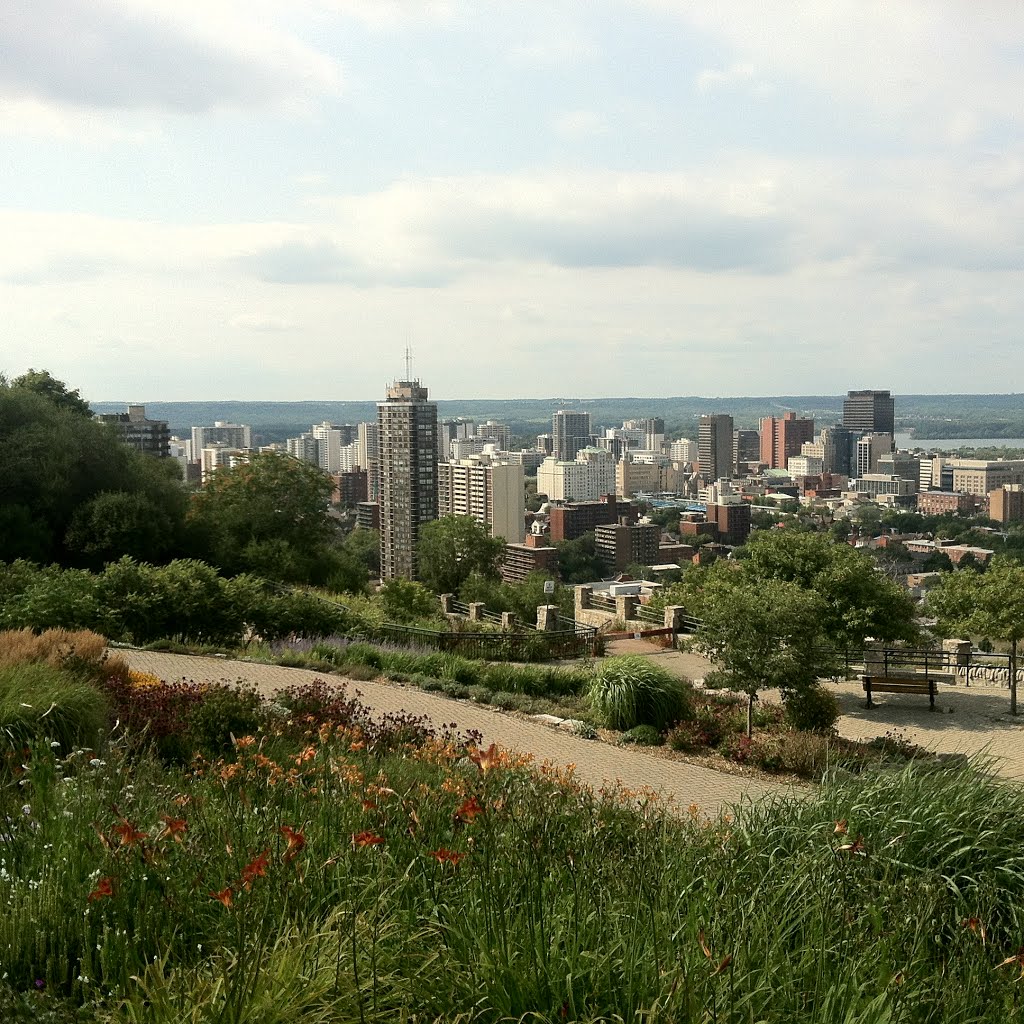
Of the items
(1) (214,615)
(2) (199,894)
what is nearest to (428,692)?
(1) (214,615)

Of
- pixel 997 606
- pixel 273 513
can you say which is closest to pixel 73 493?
pixel 273 513

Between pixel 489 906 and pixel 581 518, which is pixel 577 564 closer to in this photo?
pixel 581 518

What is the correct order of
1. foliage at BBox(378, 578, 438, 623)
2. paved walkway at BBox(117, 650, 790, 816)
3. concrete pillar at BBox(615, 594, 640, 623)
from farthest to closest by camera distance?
1. concrete pillar at BBox(615, 594, 640, 623)
2. foliage at BBox(378, 578, 438, 623)
3. paved walkway at BBox(117, 650, 790, 816)

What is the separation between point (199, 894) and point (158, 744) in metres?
4.09

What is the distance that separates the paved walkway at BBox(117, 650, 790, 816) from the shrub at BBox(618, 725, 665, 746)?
25.9 inches

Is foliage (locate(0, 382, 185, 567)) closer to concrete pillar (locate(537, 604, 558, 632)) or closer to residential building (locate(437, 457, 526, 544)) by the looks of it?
concrete pillar (locate(537, 604, 558, 632))

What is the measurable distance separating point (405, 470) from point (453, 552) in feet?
224

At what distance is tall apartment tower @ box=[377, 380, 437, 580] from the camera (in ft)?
369

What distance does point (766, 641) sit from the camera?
1328cm

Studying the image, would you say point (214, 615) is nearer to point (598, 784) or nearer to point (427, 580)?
point (598, 784)

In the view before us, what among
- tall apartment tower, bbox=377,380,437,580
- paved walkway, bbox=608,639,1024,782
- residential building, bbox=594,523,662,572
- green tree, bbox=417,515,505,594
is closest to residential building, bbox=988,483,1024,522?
residential building, bbox=594,523,662,572

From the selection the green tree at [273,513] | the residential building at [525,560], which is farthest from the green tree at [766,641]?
the residential building at [525,560]

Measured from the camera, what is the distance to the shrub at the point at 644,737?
12484 millimetres

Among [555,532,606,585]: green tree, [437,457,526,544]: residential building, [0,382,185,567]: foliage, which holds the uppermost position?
[0,382,185,567]: foliage
